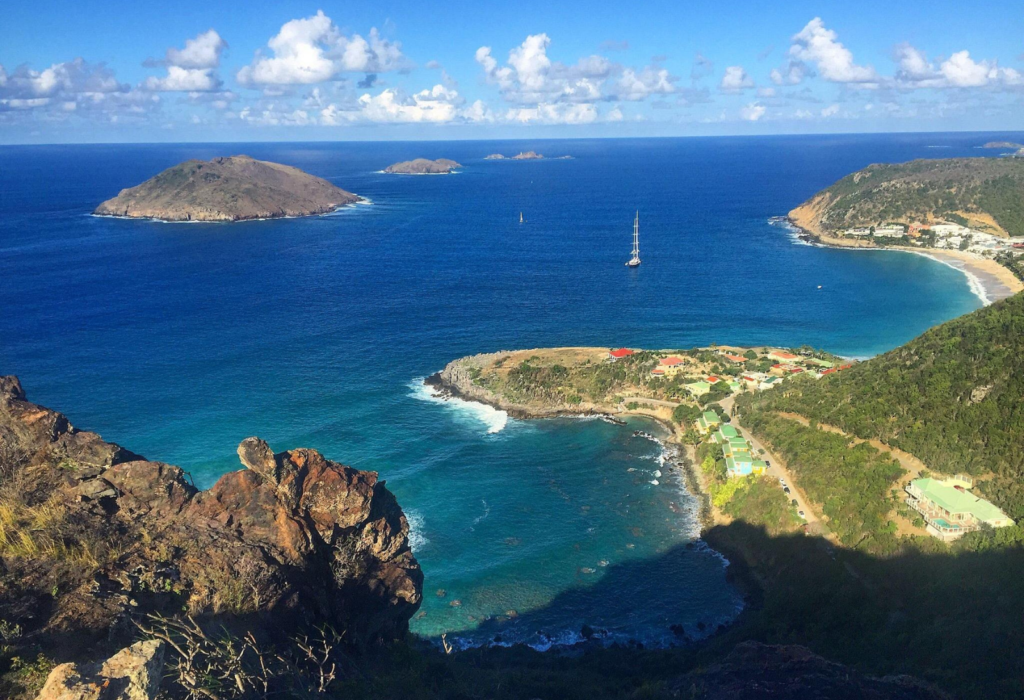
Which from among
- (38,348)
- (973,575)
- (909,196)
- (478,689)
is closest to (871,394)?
(973,575)

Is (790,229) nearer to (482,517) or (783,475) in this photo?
(783,475)

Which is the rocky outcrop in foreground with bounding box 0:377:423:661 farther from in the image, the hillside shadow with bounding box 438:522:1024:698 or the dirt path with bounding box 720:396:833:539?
the dirt path with bounding box 720:396:833:539

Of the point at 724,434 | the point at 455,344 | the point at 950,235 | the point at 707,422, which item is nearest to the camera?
the point at 724,434

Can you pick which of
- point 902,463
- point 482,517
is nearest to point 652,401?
point 482,517

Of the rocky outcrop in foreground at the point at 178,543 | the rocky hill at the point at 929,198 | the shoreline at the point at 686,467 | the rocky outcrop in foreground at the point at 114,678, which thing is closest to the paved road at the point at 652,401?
the shoreline at the point at 686,467

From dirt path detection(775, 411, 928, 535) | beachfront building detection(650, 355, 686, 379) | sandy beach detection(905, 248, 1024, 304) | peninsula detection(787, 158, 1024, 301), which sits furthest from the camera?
peninsula detection(787, 158, 1024, 301)

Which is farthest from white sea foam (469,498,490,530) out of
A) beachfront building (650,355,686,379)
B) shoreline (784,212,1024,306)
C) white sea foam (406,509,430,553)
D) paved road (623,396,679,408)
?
shoreline (784,212,1024,306)
